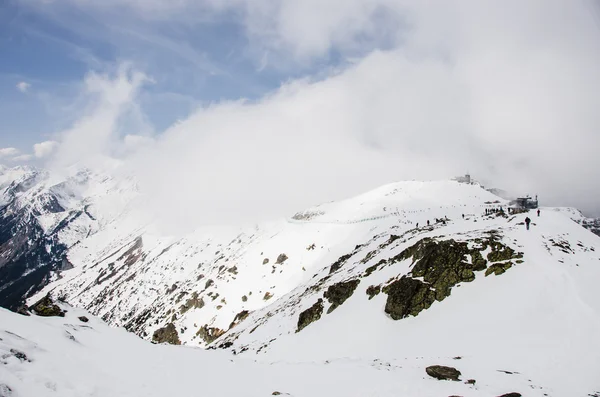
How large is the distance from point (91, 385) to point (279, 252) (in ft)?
297

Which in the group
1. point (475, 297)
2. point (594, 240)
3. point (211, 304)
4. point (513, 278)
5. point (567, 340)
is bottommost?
point (211, 304)

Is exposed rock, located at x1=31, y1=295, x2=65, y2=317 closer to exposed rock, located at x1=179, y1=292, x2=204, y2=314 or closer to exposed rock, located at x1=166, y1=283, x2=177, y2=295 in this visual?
exposed rock, located at x1=179, y1=292, x2=204, y2=314

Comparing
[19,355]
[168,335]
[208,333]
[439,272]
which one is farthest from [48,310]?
[168,335]

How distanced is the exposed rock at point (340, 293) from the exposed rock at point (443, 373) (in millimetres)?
18677

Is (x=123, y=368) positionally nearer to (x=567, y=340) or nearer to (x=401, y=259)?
(x=567, y=340)

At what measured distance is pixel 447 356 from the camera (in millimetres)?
18859

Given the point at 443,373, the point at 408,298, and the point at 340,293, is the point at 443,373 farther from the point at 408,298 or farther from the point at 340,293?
the point at 340,293

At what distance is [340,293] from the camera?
3519cm

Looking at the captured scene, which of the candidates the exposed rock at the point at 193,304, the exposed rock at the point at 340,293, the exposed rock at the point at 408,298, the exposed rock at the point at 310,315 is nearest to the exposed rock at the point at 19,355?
the exposed rock at the point at 408,298

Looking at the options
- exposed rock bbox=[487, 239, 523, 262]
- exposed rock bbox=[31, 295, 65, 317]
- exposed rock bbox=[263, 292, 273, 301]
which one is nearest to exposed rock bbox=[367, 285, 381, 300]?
exposed rock bbox=[487, 239, 523, 262]

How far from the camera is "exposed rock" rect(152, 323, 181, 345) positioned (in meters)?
89.8

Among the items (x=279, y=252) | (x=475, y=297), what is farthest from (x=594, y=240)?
(x=279, y=252)

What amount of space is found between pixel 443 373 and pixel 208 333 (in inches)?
3045

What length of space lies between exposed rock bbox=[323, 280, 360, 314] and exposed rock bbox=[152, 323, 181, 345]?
68424mm
